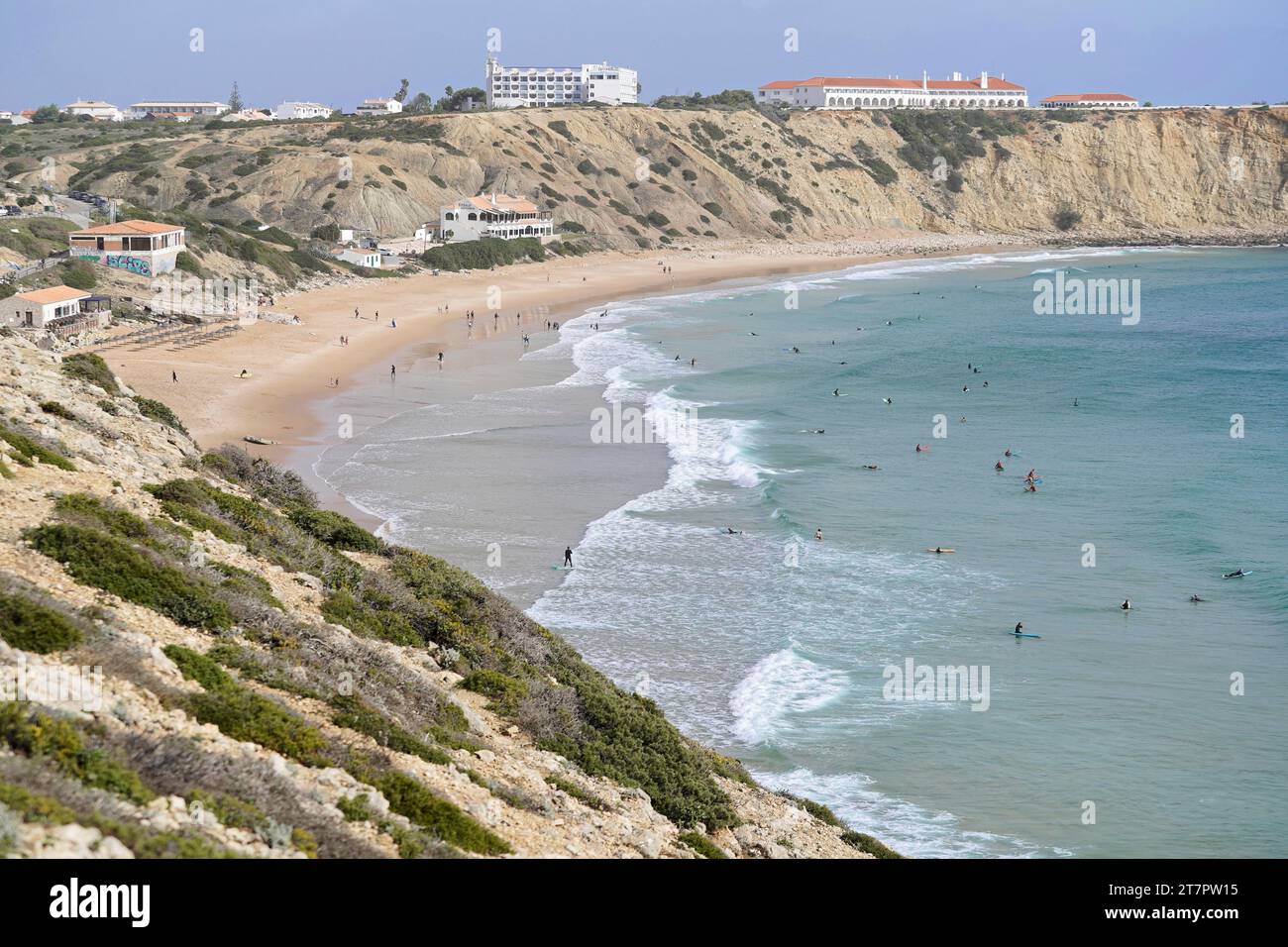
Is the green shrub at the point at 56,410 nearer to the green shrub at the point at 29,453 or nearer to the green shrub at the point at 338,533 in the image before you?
the green shrub at the point at 29,453

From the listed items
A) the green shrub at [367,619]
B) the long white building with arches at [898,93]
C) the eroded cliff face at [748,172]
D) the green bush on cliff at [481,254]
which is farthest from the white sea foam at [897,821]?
the long white building with arches at [898,93]

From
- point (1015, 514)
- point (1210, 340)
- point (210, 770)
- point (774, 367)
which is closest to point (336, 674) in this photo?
point (210, 770)

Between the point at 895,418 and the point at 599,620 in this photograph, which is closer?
the point at 599,620

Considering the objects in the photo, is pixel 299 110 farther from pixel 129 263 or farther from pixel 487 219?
pixel 129 263

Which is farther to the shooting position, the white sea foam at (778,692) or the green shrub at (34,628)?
the white sea foam at (778,692)

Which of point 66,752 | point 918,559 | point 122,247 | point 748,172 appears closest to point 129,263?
point 122,247
